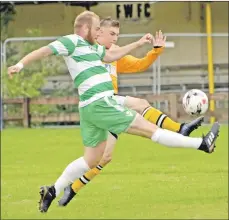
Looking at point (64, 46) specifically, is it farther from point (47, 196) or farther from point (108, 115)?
point (47, 196)

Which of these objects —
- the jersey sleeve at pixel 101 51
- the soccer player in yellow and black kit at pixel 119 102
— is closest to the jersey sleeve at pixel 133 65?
the soccer player in yellow and black kit at pixel 119 102

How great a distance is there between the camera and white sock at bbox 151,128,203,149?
29.9 feet

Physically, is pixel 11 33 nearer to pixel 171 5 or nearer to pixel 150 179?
pixel 171 5

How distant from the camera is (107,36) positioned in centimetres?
1053

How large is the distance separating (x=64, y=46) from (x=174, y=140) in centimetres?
142

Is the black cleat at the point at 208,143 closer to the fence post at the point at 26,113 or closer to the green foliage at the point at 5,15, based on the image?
the fence post at the point at 26,113

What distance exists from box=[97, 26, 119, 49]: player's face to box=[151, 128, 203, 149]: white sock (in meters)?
1.73

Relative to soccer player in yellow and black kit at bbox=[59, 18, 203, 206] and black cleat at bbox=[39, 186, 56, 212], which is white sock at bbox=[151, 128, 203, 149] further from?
black cleat at bbox=[39, 186, 56, 212]

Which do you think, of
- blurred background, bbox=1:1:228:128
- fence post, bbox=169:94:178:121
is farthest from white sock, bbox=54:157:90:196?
fence post, bbox=169:94:178:121

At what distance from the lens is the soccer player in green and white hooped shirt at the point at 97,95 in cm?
915

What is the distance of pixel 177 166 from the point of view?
53.6 feet

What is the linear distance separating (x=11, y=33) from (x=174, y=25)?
5231 mm

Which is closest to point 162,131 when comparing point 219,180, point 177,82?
point 219,180

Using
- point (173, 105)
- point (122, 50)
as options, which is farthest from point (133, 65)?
point (173, 105)
